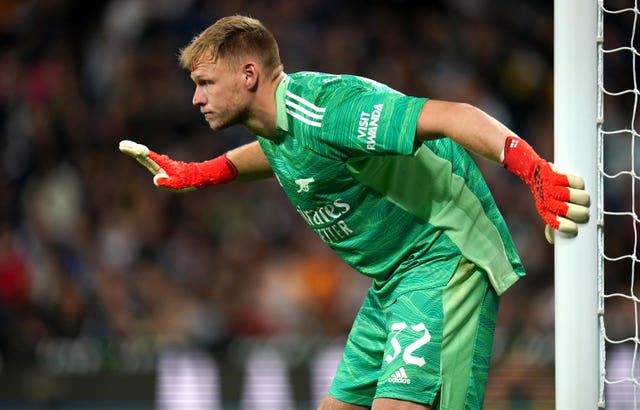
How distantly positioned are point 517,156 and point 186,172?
58.9 inches

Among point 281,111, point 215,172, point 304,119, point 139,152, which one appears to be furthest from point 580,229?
point 139,152

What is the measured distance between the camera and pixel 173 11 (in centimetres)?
906

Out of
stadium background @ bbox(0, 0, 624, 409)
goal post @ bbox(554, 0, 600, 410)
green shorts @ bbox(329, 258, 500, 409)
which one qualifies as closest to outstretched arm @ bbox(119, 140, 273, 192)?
green shorts @ bbox(329, 258, 500, 409)

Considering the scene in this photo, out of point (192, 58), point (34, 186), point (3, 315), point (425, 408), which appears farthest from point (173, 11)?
point (425, 408)

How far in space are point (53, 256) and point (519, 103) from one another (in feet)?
12.9

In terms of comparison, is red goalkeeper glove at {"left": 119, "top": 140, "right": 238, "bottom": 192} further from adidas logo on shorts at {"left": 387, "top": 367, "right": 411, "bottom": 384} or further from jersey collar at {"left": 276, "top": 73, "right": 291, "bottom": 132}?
adidas logo on shorts at {"left": 387, "top": 367, "right": 411, "bottom": 384}

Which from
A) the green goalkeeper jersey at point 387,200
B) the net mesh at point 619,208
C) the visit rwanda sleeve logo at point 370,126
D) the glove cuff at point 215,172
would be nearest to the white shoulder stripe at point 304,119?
the green goalkeeper jersey at point 387,200

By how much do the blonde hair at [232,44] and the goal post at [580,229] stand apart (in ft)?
3.00

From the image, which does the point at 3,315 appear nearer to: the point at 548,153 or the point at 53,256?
the point at 53,256

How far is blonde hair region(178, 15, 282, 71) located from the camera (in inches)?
127

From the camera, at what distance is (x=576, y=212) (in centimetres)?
262

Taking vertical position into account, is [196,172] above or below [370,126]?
above

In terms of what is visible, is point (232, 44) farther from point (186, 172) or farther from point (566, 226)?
point (566, 226)

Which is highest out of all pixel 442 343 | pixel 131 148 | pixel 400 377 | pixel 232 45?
pixel 232 45
